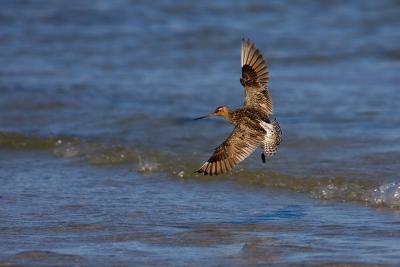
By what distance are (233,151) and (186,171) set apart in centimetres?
134

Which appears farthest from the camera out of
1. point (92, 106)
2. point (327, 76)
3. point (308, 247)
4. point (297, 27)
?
point (297, 27)

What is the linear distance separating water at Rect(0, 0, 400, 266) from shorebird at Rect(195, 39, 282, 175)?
376 mm

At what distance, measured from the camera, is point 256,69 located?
753 cm

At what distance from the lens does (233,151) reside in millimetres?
6789

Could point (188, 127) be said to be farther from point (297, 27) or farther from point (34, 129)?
point (297, 27)

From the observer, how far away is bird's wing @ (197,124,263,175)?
6668mm

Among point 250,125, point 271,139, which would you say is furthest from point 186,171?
point 271,139

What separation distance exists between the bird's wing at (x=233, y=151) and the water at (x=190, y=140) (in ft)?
1.11

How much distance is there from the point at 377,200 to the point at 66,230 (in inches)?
A: 86.5

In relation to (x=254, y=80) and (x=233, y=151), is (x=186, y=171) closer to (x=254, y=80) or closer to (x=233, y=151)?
(x=254, y=80)

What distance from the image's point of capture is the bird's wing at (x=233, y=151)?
21.9ft

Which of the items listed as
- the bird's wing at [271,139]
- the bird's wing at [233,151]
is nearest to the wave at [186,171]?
the bird's wing at [271,139]

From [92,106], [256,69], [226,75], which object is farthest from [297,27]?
[256,69]

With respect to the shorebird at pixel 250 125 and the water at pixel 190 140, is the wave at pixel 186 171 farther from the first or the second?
the shorebird at pixel 250 125
